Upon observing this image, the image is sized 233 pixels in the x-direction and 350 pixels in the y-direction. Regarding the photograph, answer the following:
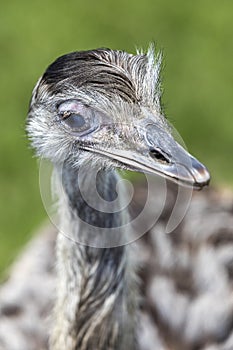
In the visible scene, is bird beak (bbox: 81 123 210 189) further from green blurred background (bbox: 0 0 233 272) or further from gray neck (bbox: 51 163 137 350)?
green blurred background (bbox: 0 0 233 272)

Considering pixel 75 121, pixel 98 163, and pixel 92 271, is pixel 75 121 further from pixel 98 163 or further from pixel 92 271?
pixel 92 271

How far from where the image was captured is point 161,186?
3.06 m

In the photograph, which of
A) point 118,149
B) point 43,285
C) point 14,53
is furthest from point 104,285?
point 14,53

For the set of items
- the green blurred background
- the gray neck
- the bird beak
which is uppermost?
the green blurred background

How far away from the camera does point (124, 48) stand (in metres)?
4.25

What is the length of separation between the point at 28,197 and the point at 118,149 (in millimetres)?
1846

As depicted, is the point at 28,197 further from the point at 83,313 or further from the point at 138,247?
the point at 83,313

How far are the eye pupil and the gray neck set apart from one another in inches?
3.9

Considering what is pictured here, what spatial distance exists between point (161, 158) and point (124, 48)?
2.36 m

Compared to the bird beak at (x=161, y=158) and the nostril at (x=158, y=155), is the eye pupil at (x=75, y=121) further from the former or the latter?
the nostril at (x=158, y=155)

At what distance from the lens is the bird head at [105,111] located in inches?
78.4

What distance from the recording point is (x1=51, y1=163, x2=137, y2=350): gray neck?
2182mm

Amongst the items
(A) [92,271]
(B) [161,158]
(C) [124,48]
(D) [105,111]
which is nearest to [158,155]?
(B) [161,158]

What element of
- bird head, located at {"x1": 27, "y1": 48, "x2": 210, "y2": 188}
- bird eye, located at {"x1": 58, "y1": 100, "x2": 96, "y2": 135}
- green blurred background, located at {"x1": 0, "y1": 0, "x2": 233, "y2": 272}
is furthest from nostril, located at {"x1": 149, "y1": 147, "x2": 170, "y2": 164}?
green blurred background, located at {"x1": 0, "y1": 0, "x2": 233, "y2": 272}
